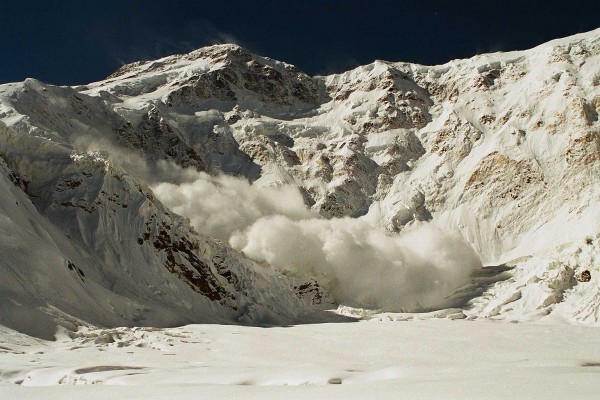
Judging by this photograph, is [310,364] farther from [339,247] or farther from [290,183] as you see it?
[290,183]

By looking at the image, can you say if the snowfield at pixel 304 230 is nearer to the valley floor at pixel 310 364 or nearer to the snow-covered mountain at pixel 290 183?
the valley floor at pixel 310 364

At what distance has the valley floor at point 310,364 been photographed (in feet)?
21.9

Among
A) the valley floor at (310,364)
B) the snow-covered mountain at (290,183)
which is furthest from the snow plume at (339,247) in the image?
the valley floor at (310,364)

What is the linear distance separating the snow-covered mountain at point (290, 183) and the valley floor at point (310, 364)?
665 cm

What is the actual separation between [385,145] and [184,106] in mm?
49625

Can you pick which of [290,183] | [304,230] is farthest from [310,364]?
[290,183]

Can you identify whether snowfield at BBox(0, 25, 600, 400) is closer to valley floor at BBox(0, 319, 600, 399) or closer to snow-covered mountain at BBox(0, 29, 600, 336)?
valley floor at BBox(0, 319, 600, 399)

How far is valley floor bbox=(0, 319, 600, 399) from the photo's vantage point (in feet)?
21.9

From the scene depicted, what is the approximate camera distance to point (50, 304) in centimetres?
2562

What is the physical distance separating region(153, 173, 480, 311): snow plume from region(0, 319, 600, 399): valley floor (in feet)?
135

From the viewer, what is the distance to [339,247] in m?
78.1

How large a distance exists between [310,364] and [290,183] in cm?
8717

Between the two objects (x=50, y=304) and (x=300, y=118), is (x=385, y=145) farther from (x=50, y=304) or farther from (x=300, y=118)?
(x=50, y=304)

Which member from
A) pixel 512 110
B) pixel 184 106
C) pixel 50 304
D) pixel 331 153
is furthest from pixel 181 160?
pixel 50 304
